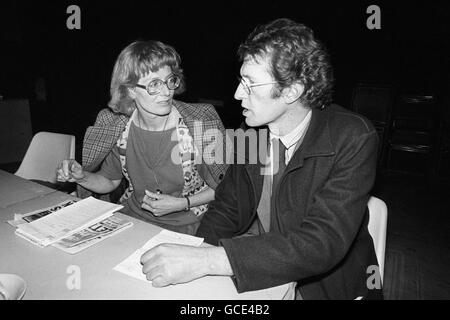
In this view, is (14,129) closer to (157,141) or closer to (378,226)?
(157,141)

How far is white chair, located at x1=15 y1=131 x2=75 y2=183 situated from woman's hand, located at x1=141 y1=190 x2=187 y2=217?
3.26 feet

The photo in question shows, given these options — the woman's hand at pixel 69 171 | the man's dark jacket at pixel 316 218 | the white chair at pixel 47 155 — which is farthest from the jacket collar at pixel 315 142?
the white chair at pixel 47 155

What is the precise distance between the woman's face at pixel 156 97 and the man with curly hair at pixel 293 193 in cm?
66

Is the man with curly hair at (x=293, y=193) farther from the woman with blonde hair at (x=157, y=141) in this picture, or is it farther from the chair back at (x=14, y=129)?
the chair back at (x=14, y=129)

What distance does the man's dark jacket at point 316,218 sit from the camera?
1197 mm

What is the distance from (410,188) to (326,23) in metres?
3.00

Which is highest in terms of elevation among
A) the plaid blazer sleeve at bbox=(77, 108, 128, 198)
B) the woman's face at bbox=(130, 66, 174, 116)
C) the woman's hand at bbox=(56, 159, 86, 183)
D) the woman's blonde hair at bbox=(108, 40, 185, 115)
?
the woman's blonde hair at bbox=(108, 40, 185, 115)

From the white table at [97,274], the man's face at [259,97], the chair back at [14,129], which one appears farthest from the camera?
the chair back at [14,129]

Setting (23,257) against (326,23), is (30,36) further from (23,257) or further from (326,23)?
(23,257)

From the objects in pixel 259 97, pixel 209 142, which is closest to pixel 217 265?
pixel 259 97

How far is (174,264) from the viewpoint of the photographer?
3.84ft

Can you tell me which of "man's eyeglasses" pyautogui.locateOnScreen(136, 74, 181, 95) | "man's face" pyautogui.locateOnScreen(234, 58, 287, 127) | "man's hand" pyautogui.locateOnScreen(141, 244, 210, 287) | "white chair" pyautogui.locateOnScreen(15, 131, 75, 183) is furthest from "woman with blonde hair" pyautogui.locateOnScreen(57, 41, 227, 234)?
"man's hand" pyautogui.locateOnScreen(141, 244, 210, 287)

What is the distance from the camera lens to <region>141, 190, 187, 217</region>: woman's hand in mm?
2057

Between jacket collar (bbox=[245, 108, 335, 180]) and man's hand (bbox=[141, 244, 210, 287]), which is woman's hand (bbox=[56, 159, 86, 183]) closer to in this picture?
man's hand (bbox=[141, 244, 210, 287])
